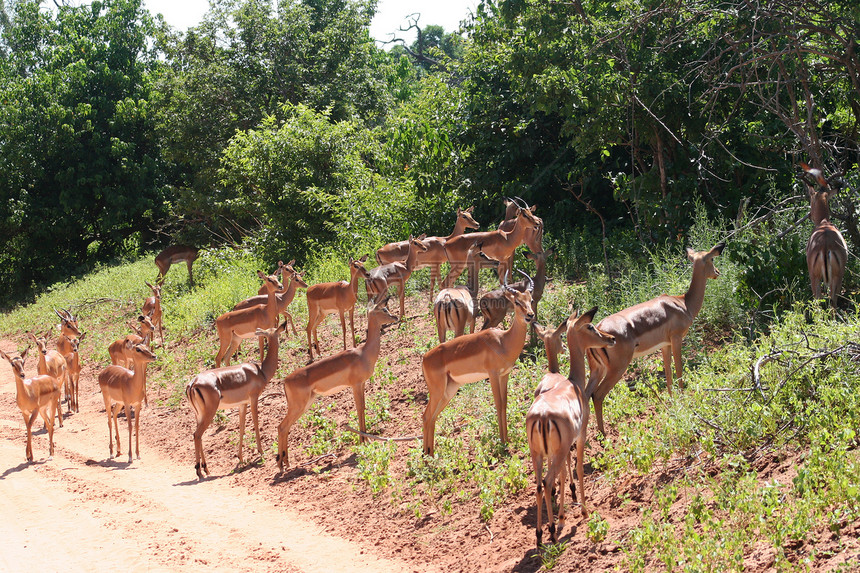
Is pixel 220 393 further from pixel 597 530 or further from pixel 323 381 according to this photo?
pixel 597 530

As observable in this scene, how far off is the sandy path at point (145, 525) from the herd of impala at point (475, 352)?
53 cm

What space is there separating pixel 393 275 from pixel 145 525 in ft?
19.0

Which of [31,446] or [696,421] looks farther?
[31,446]

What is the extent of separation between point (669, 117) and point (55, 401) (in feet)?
31.1

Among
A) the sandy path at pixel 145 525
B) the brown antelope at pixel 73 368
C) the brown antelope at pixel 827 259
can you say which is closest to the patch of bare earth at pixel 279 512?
the sandy path at pixel 145 525

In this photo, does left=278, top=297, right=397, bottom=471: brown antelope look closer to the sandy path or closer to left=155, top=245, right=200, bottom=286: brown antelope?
the sandy path

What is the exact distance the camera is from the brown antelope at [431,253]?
44.4ft

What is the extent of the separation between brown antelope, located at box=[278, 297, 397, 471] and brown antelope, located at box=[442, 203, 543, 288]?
3159 millimetres

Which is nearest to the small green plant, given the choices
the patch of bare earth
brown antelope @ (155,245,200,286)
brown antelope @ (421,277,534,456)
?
the patch of bare earth

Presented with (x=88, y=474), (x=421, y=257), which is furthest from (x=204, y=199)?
(x=88, y=474)

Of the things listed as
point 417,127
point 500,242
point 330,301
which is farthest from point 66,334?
point 417,127

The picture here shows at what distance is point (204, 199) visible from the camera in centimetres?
2442

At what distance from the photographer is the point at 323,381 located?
8828 mm

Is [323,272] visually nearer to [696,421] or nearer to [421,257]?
[421,257]
